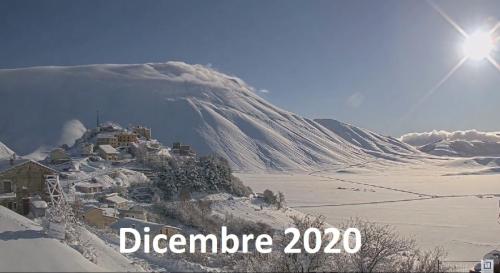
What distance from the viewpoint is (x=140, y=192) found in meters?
40.7

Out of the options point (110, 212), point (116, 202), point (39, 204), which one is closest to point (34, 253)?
point (39, 204)

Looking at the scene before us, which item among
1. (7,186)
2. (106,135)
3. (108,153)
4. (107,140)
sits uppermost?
(106,135)

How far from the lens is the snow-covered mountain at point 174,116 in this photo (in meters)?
140

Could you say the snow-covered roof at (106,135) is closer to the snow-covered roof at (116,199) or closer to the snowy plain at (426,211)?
the snow-covered roof at (116,199)

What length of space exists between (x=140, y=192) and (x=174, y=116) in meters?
122

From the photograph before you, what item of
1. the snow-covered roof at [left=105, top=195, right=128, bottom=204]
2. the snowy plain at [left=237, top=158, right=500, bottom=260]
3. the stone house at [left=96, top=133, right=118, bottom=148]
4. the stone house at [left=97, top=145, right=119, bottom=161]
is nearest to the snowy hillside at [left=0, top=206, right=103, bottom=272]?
the snow-covered roof at [left=105, top=195, right=128, bottom=204]

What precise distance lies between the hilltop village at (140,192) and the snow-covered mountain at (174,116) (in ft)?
243

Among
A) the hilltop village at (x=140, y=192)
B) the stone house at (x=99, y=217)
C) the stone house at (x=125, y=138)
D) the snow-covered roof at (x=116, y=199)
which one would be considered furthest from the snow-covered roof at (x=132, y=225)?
the stone house at (x=125, y=138)

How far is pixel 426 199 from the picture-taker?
6775cm

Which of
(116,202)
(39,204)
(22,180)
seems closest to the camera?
(39,204)

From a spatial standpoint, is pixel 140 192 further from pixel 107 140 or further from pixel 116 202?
pixel 107 140

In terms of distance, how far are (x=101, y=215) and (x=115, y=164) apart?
70.4ft

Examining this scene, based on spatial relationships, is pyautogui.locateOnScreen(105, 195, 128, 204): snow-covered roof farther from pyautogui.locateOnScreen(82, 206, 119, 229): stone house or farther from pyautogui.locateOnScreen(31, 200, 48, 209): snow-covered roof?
pyautogui.locateOnScreen(31, 200, 48, 209): snow-covered roof

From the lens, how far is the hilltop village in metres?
23.0
